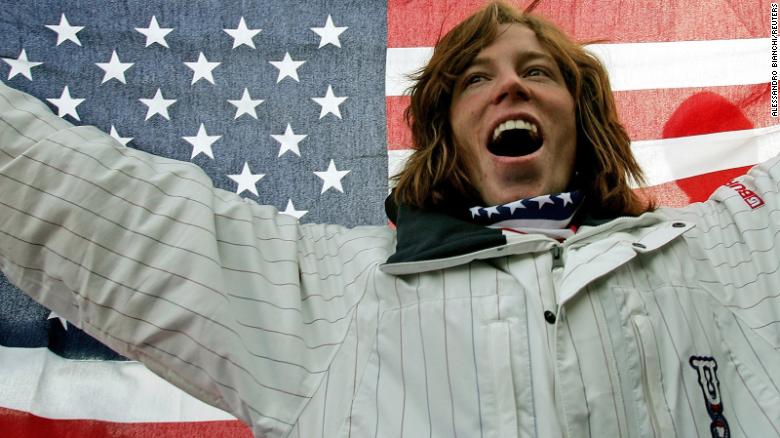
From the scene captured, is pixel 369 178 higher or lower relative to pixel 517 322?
higher

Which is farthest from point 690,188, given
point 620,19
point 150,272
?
point 150,272

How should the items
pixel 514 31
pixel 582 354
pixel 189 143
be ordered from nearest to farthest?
pixel 582 354 → pixel 514 31 → pixel 189 143

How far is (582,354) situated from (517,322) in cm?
9

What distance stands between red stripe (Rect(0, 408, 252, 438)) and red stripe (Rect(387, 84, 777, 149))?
764 mm

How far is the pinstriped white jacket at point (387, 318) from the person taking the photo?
3.06 feet

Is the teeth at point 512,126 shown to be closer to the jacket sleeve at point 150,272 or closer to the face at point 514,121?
the face at point 514,121

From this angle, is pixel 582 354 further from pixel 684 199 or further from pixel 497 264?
pixel 684 199

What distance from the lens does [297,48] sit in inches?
67.2

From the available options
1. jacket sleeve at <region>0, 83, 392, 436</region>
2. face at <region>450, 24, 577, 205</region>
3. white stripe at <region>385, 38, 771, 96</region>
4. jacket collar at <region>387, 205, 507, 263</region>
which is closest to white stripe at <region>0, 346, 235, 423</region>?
jacket sleeve at <region>0, 83, 392, 436</region>

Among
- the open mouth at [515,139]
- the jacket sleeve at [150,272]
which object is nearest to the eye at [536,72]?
the open mouth at [515,139]

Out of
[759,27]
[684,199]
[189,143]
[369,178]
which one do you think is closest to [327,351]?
[369,178]

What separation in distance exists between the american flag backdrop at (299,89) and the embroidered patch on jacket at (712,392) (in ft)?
2.57

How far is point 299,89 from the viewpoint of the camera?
168 cm

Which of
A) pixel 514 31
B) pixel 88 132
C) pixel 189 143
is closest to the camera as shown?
pixel 88 132
